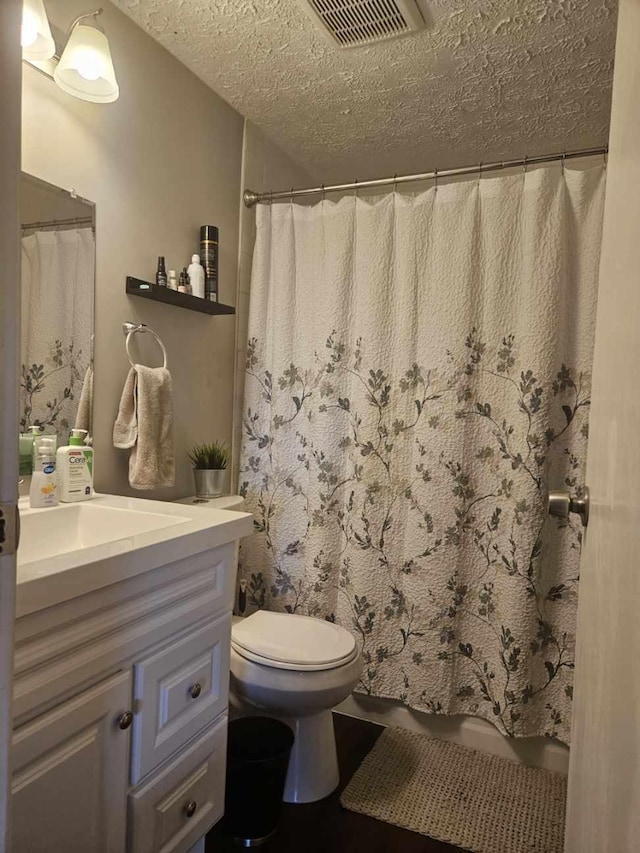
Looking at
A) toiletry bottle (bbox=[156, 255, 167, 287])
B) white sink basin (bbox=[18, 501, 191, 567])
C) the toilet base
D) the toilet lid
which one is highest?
toiletry bottle (bbox=[156, 255, 167, 287])

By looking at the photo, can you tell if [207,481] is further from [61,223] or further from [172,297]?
[61,223]

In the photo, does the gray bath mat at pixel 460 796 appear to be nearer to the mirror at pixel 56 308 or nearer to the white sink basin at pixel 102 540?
the white sink basin at pixel 102 540

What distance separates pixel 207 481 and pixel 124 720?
3.26ft

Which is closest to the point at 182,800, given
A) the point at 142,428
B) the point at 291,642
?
the point at 291,642

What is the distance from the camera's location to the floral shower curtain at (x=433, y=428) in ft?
5.75

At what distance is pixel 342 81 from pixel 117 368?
119cm

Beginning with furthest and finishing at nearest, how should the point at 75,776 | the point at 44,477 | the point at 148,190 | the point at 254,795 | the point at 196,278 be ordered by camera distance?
the point at 196,278, the point at 148,190, the point at 254,795, the point at 44,477, the point at 75,776

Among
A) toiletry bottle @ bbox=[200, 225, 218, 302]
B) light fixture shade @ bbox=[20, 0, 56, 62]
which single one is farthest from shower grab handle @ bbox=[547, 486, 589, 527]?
light fixture shade @ bbox=[20, 0, 56, 62]

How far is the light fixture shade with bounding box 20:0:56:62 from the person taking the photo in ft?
4.05

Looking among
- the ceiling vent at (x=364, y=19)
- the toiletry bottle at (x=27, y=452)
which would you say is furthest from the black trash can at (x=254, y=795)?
the ceiling vent at (x=364, y=19)

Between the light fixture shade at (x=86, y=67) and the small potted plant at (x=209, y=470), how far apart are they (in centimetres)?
107

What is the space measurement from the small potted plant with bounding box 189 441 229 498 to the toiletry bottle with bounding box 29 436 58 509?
1.93 ft

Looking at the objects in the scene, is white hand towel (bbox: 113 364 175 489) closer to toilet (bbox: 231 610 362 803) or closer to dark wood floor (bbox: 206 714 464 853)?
toilet (bbox: 231 610 362 803)

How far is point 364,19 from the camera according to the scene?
5.06 ft
